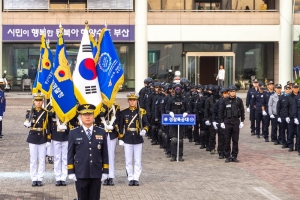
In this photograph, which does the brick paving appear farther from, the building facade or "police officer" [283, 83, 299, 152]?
the building facade

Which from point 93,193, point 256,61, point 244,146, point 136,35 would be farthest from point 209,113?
point 256,61

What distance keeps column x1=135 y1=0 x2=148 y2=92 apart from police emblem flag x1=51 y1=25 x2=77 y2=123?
1164 inches

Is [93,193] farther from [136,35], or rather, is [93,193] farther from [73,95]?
[136,35]

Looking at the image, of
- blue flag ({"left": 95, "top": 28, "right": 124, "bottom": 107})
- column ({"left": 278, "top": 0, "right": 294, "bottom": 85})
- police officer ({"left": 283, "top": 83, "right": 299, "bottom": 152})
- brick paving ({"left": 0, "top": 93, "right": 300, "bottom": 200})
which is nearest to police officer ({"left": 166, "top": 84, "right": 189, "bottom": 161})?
brick paving ({"left": 0, "top": 93, "right": 300, "bottom": 200})

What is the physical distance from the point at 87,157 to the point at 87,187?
457mm

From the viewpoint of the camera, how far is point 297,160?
18.9 metres

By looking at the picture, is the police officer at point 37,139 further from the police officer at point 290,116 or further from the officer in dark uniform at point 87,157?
the police officer at point 290,116

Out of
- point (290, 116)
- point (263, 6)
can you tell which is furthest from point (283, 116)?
point (263, 6)

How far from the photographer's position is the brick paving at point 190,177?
13688 millimetres

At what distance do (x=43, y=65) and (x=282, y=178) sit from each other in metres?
7.82

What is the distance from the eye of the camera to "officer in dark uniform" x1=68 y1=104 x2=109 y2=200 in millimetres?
10188

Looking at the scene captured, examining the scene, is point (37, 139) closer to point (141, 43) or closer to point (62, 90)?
point (62, 90)

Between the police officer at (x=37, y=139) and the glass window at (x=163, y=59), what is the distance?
32484mm

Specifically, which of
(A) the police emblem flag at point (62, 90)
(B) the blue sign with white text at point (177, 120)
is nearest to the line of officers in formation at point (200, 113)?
(B) the blue sign with white text at point (177, 120)
